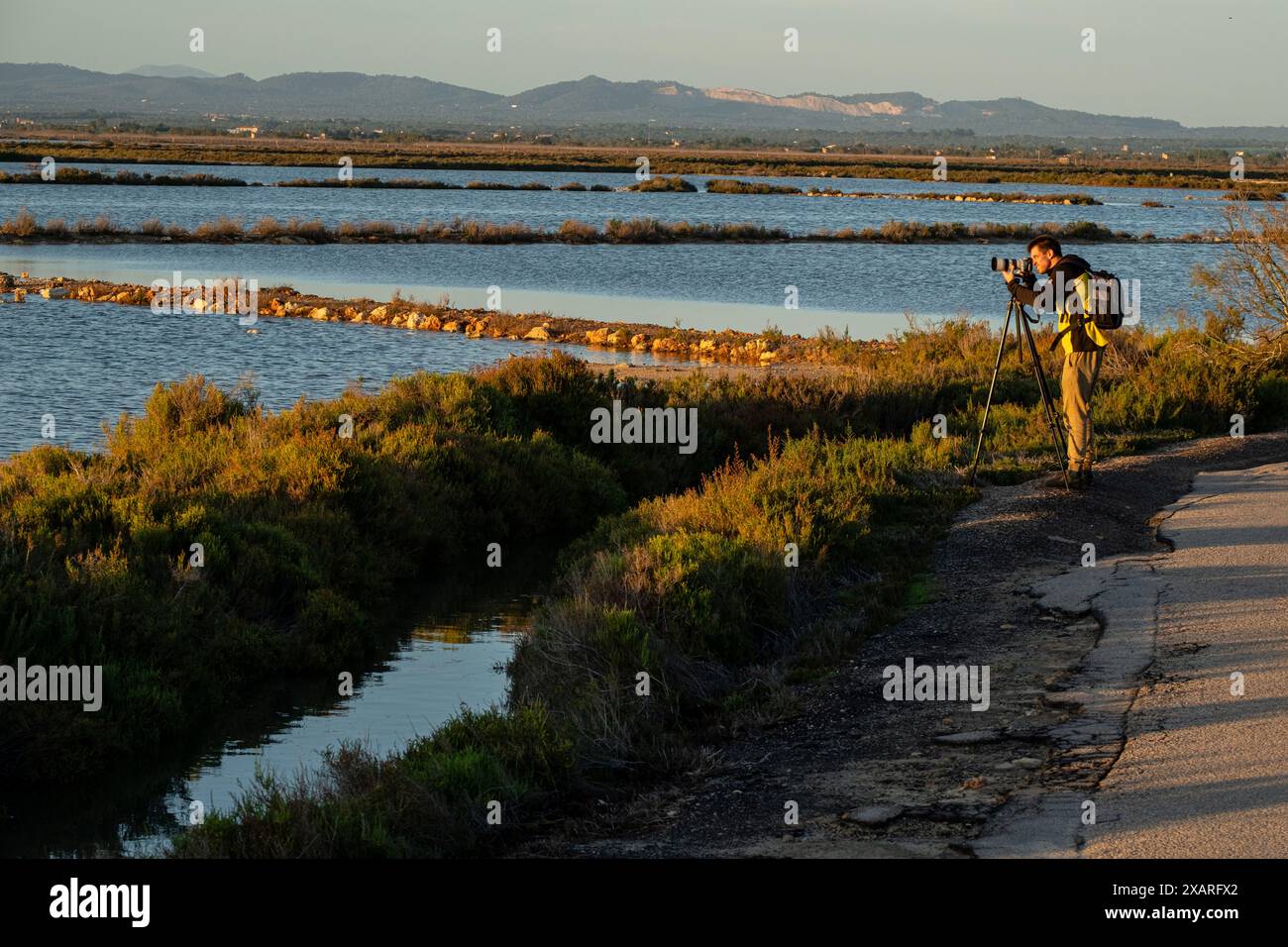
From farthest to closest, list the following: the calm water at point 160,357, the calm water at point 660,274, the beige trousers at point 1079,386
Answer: the calm water at point 660,274, the calm water at point 160,357, the beige trousers at point 1079,386

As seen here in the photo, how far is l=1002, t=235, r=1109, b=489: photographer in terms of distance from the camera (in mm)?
13719

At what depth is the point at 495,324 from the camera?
35.9 m

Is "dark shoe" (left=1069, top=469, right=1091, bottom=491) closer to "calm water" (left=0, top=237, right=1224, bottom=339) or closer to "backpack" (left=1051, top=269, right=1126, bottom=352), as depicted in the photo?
"backpack" (left=1051, top=269, right=1126, bottom=352)

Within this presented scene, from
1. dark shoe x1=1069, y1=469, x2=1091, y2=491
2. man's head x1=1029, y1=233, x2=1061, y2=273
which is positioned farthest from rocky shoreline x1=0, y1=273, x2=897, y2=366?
man's head x1=1029, y1=233, x2=1061, y2=273

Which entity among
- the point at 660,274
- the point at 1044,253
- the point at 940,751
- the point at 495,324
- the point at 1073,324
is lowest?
the point at 940,751

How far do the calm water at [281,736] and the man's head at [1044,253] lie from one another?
601 centimetres

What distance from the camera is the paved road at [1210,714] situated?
664 cm

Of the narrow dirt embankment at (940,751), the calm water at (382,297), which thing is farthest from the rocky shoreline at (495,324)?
the narrow dirt embankment at (940,751)

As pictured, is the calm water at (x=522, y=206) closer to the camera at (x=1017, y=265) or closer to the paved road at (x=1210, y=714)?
the camera at (x=1017, y=265)

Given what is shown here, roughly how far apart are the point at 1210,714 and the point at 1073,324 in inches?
249

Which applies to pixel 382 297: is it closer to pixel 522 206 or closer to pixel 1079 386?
pixel 1079 386

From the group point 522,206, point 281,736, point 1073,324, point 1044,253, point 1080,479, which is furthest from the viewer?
point 522,206

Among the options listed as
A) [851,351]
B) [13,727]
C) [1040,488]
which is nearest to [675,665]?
[13,727]

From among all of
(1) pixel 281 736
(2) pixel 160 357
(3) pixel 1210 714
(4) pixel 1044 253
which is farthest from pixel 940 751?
(2) pixel 160 357
